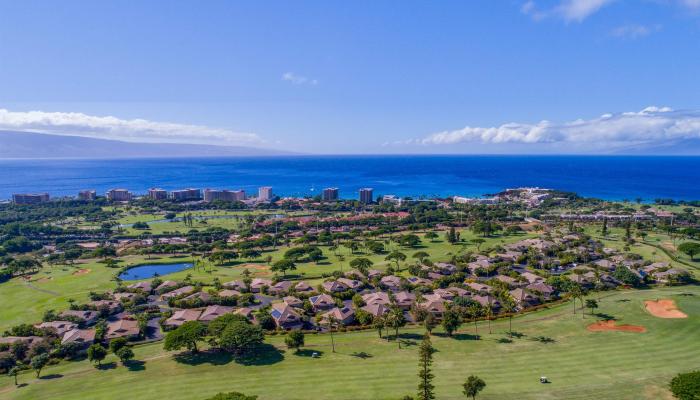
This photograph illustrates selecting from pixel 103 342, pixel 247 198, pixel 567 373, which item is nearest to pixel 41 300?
pixel 103 342

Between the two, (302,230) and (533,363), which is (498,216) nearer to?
(302,230)

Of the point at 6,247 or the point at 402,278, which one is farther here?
the point at 6,247

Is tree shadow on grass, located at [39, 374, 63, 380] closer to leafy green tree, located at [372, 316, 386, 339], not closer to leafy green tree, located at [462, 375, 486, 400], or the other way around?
leafy green tree, located at [372, 316, 386, 339]

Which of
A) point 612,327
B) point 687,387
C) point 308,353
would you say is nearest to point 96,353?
point 308,353

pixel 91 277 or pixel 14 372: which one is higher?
pixel 14 372

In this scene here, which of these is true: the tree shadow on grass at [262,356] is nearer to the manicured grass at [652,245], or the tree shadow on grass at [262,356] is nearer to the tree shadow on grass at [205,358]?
the tree shadow on grass at [205,358]

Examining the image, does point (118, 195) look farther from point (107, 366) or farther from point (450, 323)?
point (450, 323)
